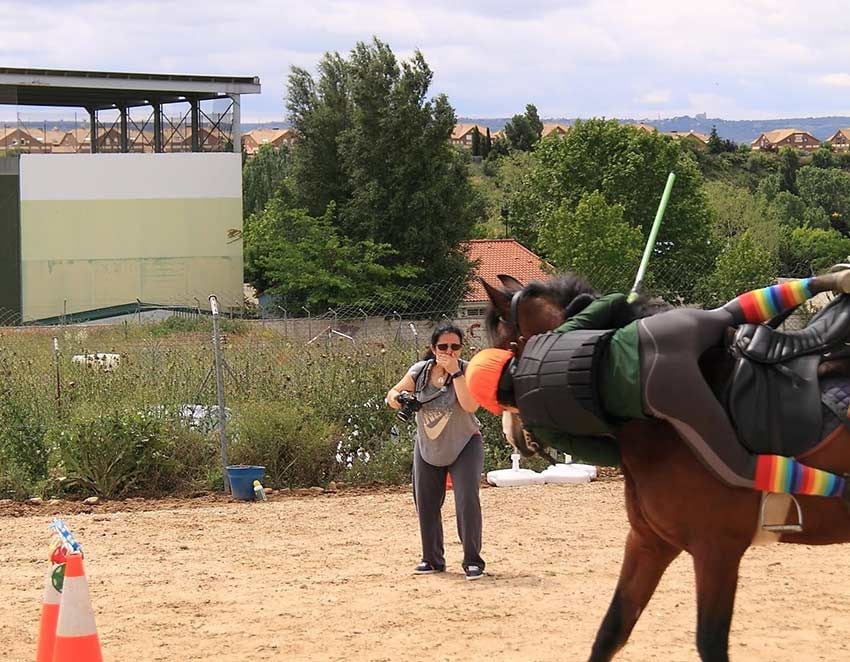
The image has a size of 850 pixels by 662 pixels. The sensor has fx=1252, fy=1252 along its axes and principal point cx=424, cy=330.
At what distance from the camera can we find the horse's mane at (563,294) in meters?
5.45

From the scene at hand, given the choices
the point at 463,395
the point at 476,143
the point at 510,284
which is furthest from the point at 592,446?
the point at 476,143

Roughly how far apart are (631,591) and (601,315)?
1.27 metres

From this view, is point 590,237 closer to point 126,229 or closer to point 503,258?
point 503,258

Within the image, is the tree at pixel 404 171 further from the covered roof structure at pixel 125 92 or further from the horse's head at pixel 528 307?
the horse's head at pixel 528 307

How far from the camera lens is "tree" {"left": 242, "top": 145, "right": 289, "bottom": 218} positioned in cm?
6756

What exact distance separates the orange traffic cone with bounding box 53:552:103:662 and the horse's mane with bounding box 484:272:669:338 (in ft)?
7.21

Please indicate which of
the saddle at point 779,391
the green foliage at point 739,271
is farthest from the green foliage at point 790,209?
the saddle at point 779,391

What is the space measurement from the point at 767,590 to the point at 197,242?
3958cm

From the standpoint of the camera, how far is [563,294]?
18.2ft

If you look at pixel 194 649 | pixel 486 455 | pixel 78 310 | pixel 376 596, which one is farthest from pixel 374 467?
pixel 78 310

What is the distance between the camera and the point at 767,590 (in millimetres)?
7898

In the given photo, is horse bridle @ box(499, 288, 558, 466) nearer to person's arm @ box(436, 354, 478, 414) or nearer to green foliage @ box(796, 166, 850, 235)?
person's arm @ box(436, 354, 478, 414)

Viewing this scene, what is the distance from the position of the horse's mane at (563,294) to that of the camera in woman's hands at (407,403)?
2.73 meters

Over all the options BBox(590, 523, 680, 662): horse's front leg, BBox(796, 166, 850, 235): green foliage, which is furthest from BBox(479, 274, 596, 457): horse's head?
BBox(796, 166, 850, 235): green foliage
